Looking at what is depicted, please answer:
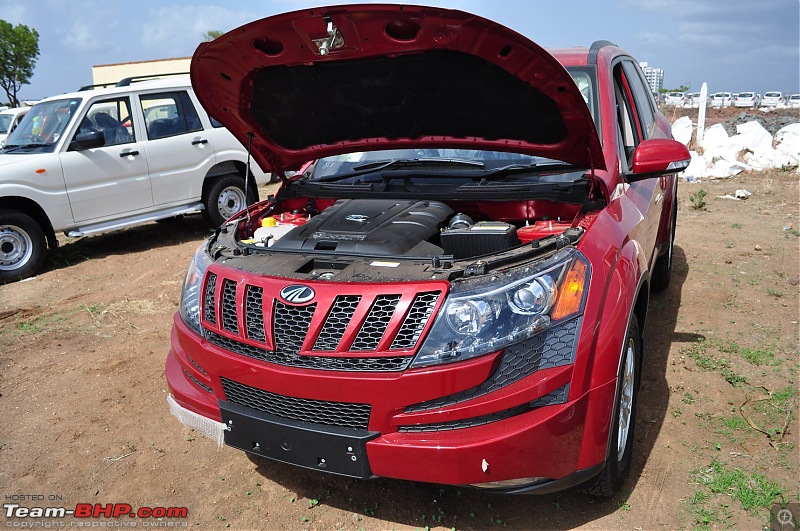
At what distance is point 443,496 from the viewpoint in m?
2.71

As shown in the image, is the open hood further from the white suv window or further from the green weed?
the white suv window

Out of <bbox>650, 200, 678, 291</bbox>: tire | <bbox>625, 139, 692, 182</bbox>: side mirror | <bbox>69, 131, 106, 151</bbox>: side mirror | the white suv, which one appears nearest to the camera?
<bbox>625, 139, 692, 182</bbox>: side mirror

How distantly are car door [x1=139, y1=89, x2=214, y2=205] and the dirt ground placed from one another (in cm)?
222

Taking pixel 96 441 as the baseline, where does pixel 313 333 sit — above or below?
above

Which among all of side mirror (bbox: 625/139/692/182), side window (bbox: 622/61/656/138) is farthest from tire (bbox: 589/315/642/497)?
side window (bbox: 622/61/656/138)

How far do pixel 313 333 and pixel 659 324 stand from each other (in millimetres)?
3176

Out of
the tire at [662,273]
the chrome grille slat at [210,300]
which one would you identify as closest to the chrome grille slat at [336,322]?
the chrome grille slat at [210,300]

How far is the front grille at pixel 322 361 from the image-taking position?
2188 mm

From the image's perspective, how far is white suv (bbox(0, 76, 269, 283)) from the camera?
6844 mm

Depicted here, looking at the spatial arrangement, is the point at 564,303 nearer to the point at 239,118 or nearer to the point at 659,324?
the point at 239,118

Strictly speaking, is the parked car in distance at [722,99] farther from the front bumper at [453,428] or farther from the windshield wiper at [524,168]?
the front bumper at [453,428]

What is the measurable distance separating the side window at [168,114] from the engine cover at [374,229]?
5349 millimetres

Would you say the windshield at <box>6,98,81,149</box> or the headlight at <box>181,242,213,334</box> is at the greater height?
the windshield at <box>6,98,81,149</box>

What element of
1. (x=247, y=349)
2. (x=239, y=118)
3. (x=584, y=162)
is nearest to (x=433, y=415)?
(x=247, y=349)
